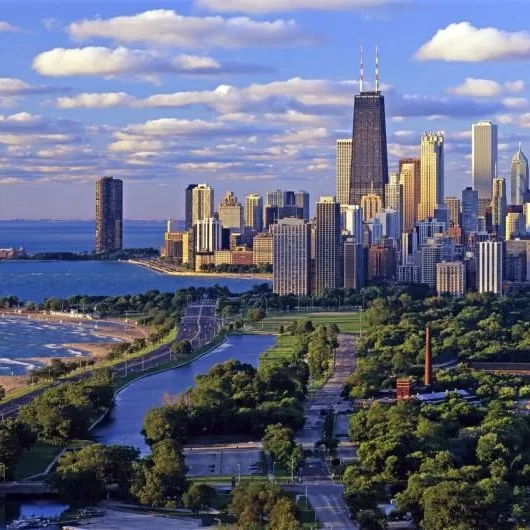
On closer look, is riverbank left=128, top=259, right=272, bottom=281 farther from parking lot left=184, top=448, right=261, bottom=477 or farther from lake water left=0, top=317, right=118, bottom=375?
parking lot left=184, top=448, right=261, bottom=477

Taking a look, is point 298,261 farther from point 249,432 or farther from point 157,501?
point 157,501

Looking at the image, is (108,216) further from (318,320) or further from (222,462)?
(222,462)

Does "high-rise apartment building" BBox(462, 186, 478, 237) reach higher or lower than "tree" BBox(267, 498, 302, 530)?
higher

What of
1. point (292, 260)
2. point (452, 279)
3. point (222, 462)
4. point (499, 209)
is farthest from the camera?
point (499, 209)

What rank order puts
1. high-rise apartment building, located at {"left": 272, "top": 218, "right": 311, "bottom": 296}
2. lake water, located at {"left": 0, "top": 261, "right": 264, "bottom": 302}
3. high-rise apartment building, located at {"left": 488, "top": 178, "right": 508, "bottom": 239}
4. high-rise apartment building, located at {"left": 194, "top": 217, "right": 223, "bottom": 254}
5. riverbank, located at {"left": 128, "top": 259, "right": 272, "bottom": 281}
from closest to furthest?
high-rise apartment building, located at {"left": 272, "top": 218, "right": 311, "bottom": 296} < lake water, located at {"left": 0, "top": 261, "right": 264, "bottom": 302} < riverbank, located at {"left": 128, "top": 259, "right": 272, "bottom": 281} < high-rise apartment building, located at {"left": 194, "top": 217, "right": 223, "bottom": 254} < high-rise apartment building, located at {"left": 488, "top": 178, "right": 508, "bottom": 239}

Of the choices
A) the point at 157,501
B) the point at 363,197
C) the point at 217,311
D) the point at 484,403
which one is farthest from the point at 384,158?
the point at 157,501

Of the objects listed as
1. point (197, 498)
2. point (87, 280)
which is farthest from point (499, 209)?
point (197, 498)

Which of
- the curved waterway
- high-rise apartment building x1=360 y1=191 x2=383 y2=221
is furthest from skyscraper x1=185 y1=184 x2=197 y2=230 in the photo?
the curved waterway

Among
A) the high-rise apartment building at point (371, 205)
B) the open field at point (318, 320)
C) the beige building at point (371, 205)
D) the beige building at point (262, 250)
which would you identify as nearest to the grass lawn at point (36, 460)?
the open field at point (318, 320)
